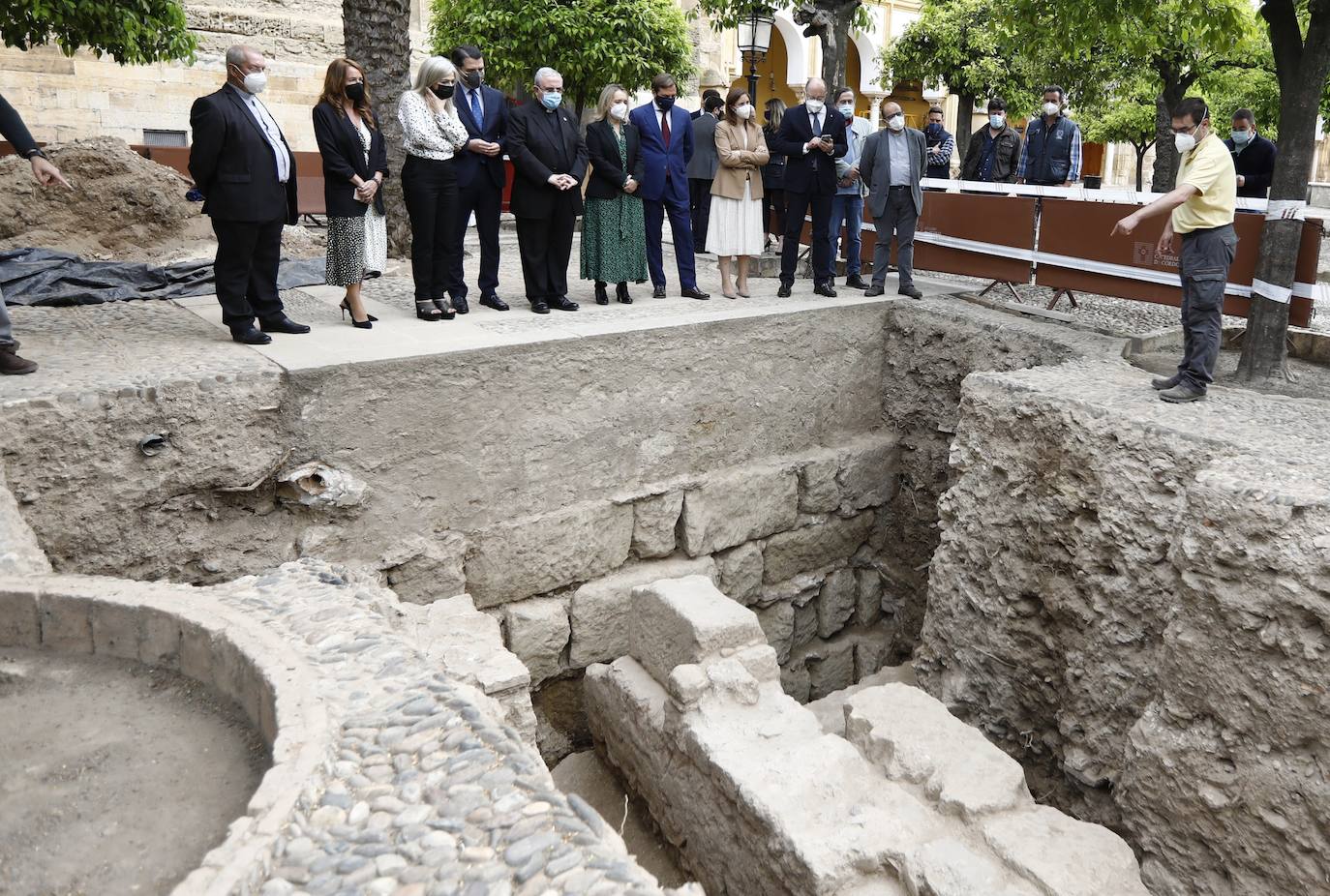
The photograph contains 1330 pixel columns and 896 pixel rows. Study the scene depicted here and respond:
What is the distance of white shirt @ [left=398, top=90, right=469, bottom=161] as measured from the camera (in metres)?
6.53

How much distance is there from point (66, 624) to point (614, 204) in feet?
16.5

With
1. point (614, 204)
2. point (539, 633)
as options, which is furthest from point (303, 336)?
point (614, 204)

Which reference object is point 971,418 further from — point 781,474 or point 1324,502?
point 1324,502

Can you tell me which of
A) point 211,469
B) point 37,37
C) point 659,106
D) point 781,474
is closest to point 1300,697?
point 781,474

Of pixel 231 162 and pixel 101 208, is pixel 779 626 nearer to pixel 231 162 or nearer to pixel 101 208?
pixel 231 162

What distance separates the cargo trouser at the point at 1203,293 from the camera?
539 cm

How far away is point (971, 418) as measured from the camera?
6.16 m

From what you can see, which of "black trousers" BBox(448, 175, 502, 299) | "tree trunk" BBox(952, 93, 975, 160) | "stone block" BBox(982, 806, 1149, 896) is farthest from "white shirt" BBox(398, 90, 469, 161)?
"tree trunk" BBox(952, 93, 975, 160)

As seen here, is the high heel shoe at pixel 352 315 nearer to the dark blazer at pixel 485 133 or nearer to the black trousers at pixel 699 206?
the dark blazer at pixel 485 133

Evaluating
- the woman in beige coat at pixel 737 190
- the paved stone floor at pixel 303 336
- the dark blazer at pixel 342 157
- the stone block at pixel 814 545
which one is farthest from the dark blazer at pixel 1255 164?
the dark blazer at pixel 342 157

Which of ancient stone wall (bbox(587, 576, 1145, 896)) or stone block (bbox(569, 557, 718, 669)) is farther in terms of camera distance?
stone block (bbox(569, 557, 718, 669))

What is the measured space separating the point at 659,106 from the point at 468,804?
21.0 ft

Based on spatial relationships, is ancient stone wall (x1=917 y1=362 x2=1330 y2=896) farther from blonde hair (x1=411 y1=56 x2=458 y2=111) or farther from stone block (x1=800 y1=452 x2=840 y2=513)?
blonde hair (x1=411 y1=56 x2=458 y2=111)

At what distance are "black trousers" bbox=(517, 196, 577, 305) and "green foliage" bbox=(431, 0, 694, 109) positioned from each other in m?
5.39
